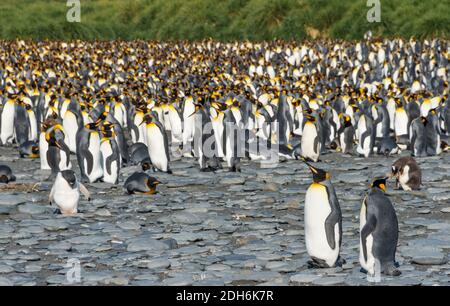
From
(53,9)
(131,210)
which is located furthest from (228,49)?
(131,210)

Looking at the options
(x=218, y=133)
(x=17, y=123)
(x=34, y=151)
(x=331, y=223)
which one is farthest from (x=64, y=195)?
(x=17, y=123)

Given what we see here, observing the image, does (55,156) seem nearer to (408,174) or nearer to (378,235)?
(408,174)

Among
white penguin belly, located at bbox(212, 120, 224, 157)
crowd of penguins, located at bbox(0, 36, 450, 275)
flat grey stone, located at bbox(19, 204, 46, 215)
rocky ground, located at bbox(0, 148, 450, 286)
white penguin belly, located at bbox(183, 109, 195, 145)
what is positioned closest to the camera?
rocky ground, located at bbox(0, 148, 450, 286)

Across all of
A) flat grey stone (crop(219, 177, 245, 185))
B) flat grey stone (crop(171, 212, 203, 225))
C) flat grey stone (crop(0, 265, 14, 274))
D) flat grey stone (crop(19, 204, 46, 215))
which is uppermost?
flat grey stone (crop(219, 177, 245, 185))

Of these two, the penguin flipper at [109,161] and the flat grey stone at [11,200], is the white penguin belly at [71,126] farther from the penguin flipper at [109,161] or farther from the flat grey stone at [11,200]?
the flat grey stone at [11,200]

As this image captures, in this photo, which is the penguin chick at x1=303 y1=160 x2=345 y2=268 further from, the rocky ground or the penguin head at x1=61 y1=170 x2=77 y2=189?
the penguin head at x1=61 y1=170 x2=77 y2=189

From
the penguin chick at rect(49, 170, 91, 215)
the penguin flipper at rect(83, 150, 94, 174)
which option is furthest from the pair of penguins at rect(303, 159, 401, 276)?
the penguin flipper at rect(83, 150, 94, 174)

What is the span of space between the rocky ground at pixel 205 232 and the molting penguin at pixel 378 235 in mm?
128

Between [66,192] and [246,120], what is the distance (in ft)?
22.4

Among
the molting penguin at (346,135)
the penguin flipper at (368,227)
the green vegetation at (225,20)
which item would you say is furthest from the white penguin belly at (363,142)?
the green vegetation at (225,20)

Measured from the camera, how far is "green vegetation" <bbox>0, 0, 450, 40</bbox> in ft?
113

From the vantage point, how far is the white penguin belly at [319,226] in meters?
6.82

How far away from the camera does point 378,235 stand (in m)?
6.48

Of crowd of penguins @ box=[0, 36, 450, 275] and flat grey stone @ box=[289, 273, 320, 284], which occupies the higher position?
crowd of penguins @ box=[0, 36, 450, 275]
